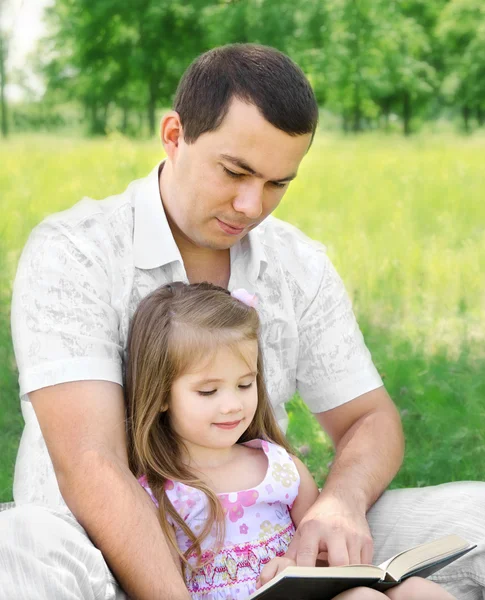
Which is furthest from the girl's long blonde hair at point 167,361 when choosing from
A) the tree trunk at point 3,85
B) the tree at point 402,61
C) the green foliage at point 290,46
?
the tree at point 402,61

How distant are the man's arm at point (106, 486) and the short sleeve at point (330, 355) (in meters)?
0.75

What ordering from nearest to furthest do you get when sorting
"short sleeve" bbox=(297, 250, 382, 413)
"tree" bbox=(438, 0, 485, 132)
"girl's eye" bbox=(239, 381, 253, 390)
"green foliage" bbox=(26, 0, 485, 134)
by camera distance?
"girl's eye" bbox=(239, 381, 253, 390), "short sleeve" bbox=(297, 250, 382, 413), "green foliage" bbox=(26, 0, 485, 134), "tree" bbox=(438, 0, 485, 132)

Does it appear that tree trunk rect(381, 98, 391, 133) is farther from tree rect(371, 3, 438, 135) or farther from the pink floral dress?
the pink floral dress

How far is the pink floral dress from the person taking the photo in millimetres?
2633

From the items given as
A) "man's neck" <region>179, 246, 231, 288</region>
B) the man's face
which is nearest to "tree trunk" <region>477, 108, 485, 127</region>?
"man's neck" <region>179, 246, 231, 288</region>

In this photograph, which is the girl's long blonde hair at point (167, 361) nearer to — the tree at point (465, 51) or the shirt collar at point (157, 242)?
the shirt collar at point (157, 242)

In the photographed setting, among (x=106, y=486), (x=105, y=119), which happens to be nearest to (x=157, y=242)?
(x=106, y=486)

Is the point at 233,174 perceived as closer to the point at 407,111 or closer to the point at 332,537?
the point at 332,537

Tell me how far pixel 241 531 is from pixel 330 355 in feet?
2.33

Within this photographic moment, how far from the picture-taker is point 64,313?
2734 mm

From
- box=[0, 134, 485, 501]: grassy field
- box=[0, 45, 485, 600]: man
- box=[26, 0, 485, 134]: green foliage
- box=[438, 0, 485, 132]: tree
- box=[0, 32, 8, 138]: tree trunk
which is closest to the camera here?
box=[0, 45, 485, 600]: man

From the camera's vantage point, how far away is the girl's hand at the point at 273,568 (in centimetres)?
252

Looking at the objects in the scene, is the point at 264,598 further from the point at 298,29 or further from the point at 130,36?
the point at 130,36

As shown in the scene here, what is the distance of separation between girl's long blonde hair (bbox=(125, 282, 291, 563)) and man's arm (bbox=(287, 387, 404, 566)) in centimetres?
24
